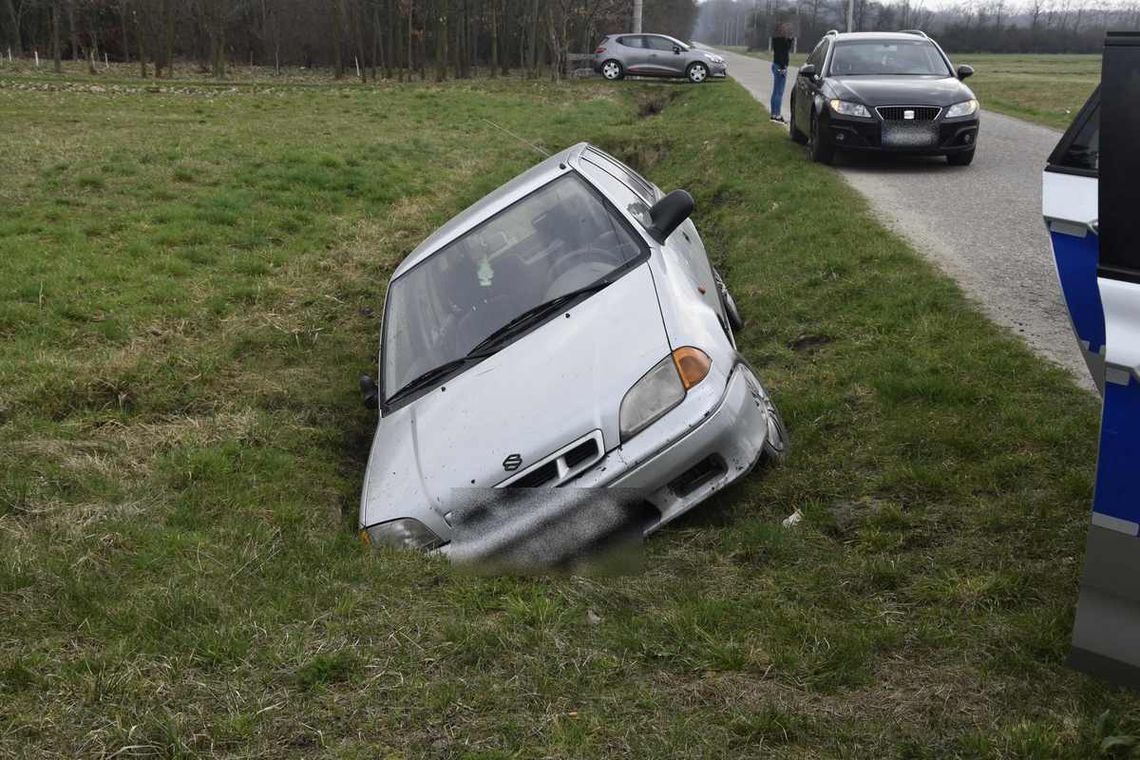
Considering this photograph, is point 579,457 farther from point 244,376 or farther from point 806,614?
point 244,376

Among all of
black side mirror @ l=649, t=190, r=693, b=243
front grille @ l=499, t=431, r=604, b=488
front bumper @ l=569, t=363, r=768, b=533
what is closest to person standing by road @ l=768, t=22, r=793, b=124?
black side mirror @ l=649, t=190, r=693, b=243

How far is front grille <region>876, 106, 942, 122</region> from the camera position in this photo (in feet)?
37.2

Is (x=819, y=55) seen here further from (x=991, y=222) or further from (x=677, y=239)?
(x=677, y=239)

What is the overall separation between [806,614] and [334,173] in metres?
11.3

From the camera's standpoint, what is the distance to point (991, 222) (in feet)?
29.9

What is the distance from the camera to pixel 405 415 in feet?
15.6

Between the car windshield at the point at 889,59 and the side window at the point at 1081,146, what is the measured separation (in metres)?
9.56

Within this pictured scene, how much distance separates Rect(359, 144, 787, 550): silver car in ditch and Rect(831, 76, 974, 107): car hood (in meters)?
6.89

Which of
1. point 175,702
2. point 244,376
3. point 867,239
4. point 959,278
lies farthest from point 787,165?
point 175,702

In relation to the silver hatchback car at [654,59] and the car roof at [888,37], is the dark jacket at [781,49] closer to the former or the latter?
the car roof at [888,37]

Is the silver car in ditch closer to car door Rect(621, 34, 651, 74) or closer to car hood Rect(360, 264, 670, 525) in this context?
car hood Rect(360, 264, 670, 525)

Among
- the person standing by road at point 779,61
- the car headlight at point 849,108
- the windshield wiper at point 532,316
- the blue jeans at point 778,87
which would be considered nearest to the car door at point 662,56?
the person standing by road at point 779,61

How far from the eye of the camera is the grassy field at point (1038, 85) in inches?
762

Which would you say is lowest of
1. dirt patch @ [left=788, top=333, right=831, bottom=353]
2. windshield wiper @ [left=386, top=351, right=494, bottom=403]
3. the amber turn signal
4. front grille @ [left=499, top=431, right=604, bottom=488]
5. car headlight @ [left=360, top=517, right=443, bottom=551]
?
car headlight @ [left=360, top=517, right=443, bottom=551]
